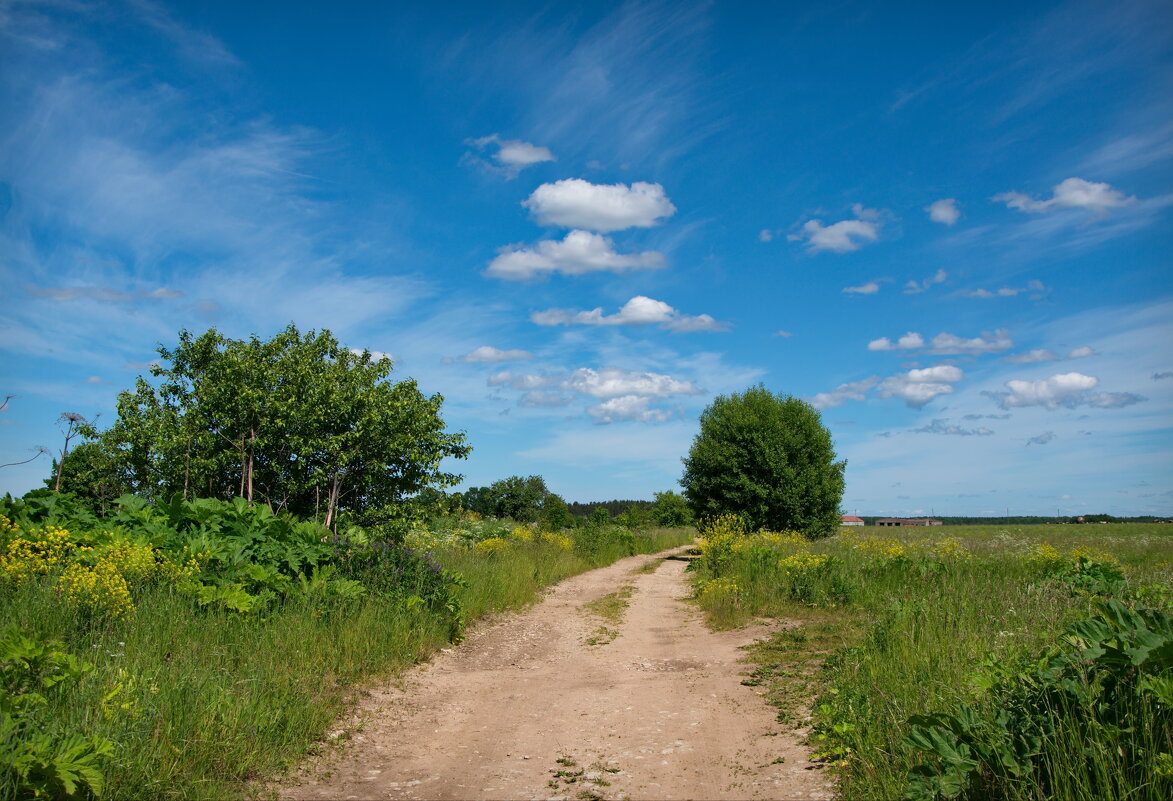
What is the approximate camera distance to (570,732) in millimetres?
5773

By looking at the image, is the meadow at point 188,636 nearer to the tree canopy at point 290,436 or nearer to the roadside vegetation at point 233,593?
the roadside vegetation at point 233,593

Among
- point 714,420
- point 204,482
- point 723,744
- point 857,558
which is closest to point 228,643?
point 723,744

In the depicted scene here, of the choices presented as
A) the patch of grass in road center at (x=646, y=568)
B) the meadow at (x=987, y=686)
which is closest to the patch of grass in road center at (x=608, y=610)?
the meadow at (x=987, y=686)

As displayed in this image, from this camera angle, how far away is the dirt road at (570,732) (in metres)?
4.61

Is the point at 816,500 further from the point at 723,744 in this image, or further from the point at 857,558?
the point at 723,744

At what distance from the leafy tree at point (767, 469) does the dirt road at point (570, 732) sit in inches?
739

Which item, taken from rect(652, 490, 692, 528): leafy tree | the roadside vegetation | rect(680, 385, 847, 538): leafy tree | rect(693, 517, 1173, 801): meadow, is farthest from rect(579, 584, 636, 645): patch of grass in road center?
rect(652, 490, 692, 528): leafy tree

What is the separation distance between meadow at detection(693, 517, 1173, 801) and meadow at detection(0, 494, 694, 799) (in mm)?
4013

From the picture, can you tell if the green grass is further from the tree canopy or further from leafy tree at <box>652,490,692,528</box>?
leafy tree at <box>652,490,692,528</box>

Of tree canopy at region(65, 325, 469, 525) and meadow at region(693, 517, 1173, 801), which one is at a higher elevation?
tree canopy at region(65, 325, 469, 525)

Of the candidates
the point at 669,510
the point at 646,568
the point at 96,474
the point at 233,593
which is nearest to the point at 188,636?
the point at 233,593

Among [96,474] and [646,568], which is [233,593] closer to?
[646,568]

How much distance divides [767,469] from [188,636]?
24.6 m

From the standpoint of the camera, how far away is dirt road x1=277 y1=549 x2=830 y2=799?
4.61 metres
